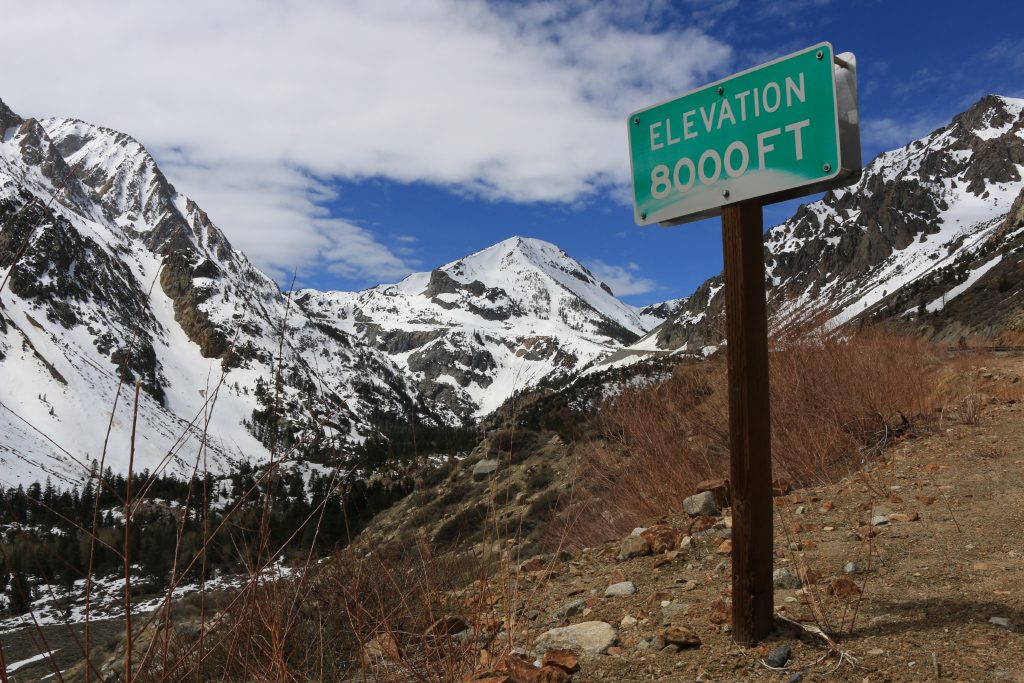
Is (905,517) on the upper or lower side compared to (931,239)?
lower

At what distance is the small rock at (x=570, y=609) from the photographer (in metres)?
3.92

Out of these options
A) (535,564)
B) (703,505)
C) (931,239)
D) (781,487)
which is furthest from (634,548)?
(931,239)

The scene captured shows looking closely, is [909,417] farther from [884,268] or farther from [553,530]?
[884,268]

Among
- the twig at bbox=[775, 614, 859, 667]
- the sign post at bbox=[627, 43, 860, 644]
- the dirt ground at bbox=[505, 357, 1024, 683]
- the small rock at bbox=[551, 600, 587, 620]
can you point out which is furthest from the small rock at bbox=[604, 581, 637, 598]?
the sign post at bbox=[627, 43, 860, 644]

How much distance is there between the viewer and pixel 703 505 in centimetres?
521

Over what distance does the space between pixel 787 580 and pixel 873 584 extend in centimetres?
39

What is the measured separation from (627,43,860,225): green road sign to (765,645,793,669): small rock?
171 cm

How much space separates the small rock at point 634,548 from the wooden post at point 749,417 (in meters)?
1.99

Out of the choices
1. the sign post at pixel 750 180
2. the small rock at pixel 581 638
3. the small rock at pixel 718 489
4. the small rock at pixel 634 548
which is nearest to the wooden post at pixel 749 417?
the sign post at pixel 750 180

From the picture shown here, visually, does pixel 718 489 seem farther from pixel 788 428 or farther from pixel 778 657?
pixel 778 657

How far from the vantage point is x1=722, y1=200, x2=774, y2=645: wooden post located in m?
2.69

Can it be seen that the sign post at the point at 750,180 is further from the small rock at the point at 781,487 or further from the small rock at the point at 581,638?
the small rock at the point at 781,487

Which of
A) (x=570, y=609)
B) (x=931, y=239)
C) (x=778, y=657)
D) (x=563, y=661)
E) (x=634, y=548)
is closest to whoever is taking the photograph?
(x=778, y=657)

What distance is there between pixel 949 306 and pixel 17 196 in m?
193
